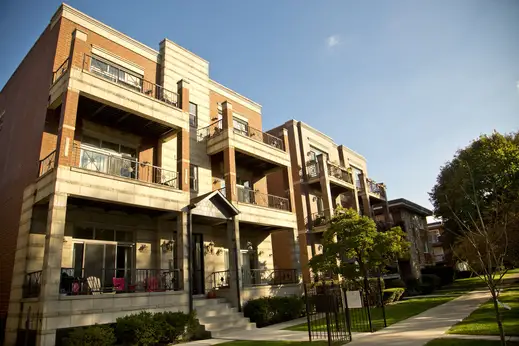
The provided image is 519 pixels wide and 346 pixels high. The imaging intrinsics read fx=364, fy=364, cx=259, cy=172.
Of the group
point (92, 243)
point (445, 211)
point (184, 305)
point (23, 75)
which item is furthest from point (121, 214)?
point (445, 211)

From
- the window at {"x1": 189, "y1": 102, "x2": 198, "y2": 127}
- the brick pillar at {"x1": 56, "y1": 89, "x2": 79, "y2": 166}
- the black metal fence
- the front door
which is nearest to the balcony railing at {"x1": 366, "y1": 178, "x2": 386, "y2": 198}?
the black metal fence

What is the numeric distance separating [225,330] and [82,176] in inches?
325

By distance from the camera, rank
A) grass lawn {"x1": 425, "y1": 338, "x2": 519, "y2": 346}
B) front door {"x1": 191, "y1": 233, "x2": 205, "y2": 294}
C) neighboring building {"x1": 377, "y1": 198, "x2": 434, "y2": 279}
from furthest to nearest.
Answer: neighboring building {"x1": 377, "y1": 198, "x2": 434, "y2": 279} → front door {"x1": 191, "y1": 233, "x2": 205, "y2": 294} → grass lawn {"x1": 425, "y1": 338, "x2": 519, "y2": 346}

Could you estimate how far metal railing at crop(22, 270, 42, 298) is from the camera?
12.7m

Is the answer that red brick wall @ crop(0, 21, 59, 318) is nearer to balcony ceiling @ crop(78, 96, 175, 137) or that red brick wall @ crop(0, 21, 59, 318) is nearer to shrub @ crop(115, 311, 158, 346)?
balcony ceiling @ crop(78, 96, 175, 137)

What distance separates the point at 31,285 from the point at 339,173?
76.6ft

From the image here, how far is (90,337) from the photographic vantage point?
1071cm

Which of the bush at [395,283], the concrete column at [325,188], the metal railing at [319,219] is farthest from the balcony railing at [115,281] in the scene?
the bush at [395,283]

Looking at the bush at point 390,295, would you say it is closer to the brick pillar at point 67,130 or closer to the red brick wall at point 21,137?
the brick pillar at point 67,130

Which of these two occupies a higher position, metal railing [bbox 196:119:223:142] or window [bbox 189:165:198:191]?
metal railing [bbox 196:119:223:142]

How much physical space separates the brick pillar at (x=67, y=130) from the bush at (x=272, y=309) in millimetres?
9780

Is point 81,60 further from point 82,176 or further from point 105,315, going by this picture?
point 105,315

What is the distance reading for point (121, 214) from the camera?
53.4ft

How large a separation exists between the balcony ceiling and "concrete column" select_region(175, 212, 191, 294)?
4627 millimetres
